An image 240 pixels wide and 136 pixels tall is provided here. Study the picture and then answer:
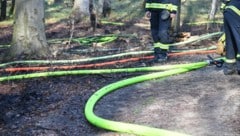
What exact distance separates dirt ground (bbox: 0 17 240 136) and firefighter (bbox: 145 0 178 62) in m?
1.04

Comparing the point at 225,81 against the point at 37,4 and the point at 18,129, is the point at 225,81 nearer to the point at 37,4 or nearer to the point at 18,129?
the point at 18,129

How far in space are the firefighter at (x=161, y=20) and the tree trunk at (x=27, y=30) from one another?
2267 mm

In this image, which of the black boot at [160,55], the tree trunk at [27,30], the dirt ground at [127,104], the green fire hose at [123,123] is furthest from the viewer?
the tree trunk at [27,30]

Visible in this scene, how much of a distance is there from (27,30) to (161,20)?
8.89 feet

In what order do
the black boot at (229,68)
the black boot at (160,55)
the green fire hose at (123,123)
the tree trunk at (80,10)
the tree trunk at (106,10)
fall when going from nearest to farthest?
1. the green fire hose at (123,123)
2. the black boot at (229,68)
3. the black boot at (160,55)
4. the tree trunk at (80,10)
5. the tree trunk at (106,10)

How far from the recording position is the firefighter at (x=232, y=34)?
6.86 metres

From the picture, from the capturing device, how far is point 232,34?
275 inches

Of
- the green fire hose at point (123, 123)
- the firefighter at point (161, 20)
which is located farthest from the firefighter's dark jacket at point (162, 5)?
the green fire hose at point (123, 123)

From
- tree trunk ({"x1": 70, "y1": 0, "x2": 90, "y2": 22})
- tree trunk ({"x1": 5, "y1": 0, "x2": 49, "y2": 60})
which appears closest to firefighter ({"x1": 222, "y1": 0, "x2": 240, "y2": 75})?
tree trunk ({"x1": 5, "y1": 0, "x2": 49, "y2": 60})

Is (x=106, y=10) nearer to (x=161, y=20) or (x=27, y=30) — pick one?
(x=27, y=30)

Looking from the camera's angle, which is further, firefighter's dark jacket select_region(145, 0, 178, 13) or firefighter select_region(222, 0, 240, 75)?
firefighter's dark jacket select_region(145, 0, 178, 13)

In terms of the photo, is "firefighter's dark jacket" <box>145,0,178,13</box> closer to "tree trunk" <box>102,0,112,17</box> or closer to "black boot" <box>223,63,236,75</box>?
"black boot" <box>223,63,236,75</box>

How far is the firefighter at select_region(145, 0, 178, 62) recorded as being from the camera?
8.15 metres

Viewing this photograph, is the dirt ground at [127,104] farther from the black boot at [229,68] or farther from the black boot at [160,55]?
the black boot at [160,55]
